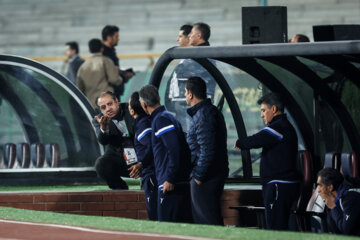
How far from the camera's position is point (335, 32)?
32.7 ft

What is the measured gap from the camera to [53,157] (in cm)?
1397

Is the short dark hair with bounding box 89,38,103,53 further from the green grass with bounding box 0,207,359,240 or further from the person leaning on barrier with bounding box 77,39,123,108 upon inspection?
the green grass with bounding box 0,207,359,240

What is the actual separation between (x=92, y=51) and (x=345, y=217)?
7.70m

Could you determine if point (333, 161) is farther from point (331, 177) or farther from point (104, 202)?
point (104, 202)

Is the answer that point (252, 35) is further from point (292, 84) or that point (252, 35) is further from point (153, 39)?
point (153, 39)

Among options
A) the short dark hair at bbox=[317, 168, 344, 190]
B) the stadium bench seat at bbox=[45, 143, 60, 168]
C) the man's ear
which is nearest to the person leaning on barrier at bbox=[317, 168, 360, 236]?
the short dark hair at bbox=[317, 168, 344, 190]

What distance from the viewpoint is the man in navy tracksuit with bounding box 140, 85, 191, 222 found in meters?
9.61

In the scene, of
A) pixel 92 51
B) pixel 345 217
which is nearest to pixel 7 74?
pixel 92 51

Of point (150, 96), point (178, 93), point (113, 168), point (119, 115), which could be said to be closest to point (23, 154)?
point (113, 168)

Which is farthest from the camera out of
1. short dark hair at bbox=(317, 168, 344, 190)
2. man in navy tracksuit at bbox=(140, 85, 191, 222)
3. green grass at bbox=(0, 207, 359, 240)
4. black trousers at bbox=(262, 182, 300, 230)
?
man in navy tracksuit at bbox=(140, 85, 191, 222)

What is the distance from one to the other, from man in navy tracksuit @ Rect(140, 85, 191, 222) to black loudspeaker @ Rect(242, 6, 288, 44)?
1180 millimetres

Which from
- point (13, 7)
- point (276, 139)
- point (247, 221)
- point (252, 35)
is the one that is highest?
point (13, 7)

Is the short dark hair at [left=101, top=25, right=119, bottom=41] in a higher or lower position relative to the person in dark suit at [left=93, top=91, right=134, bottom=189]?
higher

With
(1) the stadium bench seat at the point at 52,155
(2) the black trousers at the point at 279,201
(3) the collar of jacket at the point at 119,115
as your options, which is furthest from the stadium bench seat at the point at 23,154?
(2) the black trousers at the point at 279,201
